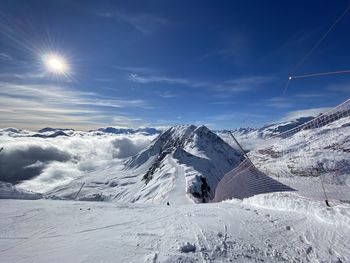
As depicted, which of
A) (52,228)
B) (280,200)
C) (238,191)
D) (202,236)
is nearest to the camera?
(202,236)

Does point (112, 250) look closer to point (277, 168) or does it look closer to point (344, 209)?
point (344, 209)

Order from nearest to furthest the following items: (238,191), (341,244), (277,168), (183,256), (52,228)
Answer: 1. (183,256)
2. (341,244)
3. (52,228)
4. (238,191)
5. (277,168)

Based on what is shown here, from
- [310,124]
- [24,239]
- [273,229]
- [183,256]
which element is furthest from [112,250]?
[310,124]

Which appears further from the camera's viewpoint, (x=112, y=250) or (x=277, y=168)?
(x=277, y=168)

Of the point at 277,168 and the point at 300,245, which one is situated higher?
the point at 277,168

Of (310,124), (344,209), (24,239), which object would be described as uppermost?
(310,124)

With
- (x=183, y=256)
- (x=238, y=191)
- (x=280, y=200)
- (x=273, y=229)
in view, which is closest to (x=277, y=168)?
(x=238, y=191)

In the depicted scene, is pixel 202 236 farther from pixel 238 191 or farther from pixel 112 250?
pixel 238 191
